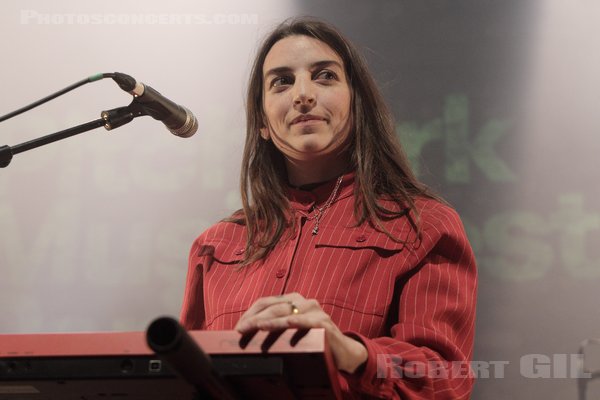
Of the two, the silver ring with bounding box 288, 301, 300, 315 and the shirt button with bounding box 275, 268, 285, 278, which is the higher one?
the shirt button with bounding box 275, 268, 285, 278

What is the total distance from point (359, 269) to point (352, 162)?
0.37 meters

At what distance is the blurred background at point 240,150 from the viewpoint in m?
2.49

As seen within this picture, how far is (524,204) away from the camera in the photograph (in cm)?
254

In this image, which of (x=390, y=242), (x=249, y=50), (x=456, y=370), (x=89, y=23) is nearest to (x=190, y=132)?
(x=390, y=242)

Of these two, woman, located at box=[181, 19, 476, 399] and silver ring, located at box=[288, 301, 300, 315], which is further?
woman, located at box=[181, 19, 476, 399]

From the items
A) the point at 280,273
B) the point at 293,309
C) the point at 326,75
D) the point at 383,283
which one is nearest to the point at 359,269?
the point at 383,283

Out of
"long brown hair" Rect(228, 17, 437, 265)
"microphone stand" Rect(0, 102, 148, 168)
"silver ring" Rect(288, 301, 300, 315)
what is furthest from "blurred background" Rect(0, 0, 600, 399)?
"silver ring" Rect(288, 301, 300, 315)

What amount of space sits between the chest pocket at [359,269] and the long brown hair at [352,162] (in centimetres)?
5

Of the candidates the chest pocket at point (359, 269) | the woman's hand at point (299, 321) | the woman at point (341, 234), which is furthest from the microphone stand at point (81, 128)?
the woman's hand at point (299, 321)

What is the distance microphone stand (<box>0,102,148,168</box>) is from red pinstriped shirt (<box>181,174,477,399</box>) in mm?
411

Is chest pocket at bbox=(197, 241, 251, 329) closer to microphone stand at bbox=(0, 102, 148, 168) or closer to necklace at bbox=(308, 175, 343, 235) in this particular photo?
necklace at bbox=(308, 175, 343, 235)

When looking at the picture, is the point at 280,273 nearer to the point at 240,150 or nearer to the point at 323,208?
the point at 323,208

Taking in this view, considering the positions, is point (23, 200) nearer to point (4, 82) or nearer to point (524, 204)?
point (4, 82)

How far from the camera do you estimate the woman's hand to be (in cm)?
107
